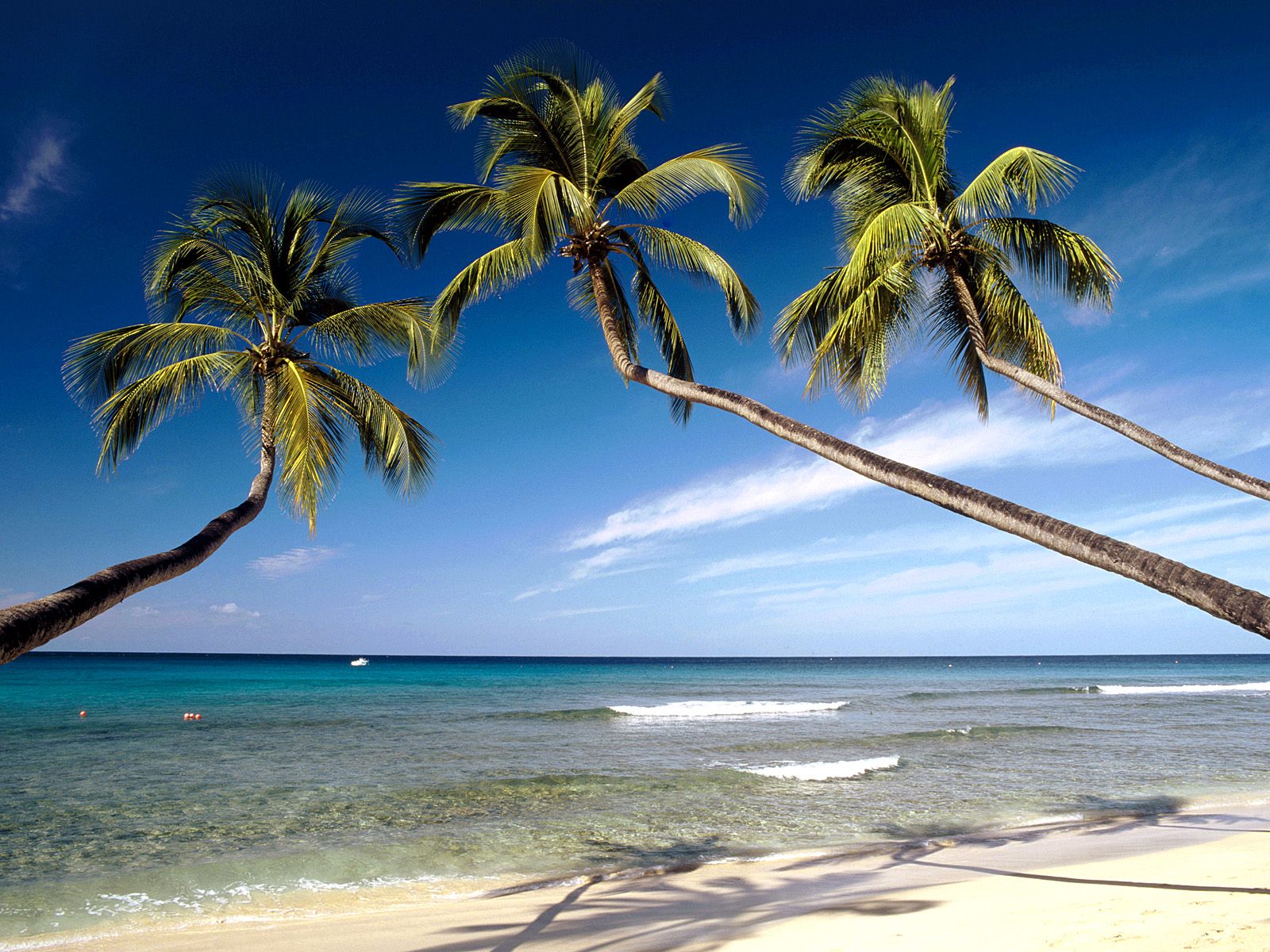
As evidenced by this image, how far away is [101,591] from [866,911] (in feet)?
20.3

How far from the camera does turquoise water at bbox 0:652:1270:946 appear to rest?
27.3 ft

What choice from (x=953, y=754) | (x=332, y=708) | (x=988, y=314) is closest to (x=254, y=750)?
(x=332, y=708)

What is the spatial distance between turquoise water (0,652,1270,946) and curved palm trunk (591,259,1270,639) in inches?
219

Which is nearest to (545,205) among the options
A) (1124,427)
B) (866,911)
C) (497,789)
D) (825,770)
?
(1124,427)

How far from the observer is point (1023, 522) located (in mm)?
3951

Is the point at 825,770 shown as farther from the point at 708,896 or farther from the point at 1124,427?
the point at 1124,427

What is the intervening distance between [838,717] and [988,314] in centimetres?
1796

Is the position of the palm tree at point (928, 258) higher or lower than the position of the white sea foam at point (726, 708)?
higher

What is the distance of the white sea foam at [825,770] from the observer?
13953mm

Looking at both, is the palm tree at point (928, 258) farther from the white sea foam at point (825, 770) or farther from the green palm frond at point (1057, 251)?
the white sea foam at point (825, 770)

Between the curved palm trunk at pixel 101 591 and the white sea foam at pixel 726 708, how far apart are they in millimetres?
23277

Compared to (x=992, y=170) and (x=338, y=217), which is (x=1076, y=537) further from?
(x=338, y=217)

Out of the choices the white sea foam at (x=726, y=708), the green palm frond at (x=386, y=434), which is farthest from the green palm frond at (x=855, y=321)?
the white sea foam at (x=726, y=708)

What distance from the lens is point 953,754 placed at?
16.5 metres
